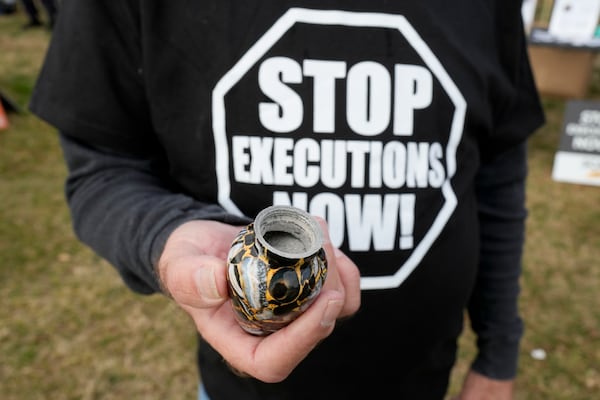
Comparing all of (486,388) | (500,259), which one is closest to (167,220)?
(500,259)

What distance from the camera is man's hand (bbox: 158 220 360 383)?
2.19ft

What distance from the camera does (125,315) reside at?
2826 millimetres

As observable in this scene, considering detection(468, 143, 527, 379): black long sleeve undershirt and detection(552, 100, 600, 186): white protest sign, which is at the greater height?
detection(468, 143, 527, 379): black long sleeve undershirt

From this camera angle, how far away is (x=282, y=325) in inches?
28.9

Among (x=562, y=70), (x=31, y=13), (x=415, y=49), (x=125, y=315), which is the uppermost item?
(x=415, y=49)

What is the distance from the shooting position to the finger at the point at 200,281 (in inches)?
26.0

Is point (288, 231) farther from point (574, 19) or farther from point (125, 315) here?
point (574, 19)

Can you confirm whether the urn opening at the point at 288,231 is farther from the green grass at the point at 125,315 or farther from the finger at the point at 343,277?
the green grass at the point at 125,315

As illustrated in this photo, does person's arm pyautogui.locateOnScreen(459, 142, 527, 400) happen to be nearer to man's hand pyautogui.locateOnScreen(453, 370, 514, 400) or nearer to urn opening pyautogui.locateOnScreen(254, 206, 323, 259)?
man's hand pyautogui.locateOnScreen(453, 370, 514, 400)

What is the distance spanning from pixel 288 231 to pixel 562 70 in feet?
19.0

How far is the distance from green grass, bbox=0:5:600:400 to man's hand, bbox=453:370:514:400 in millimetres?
1271

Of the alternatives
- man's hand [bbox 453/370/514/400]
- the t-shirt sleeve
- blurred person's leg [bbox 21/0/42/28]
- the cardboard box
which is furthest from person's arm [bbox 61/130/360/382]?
blurred person's leg [bbox 21/0/42/28]

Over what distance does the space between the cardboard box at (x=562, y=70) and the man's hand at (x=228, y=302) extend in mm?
Result: 5589

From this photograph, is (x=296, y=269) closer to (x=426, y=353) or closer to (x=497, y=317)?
(x=426, y=353)
